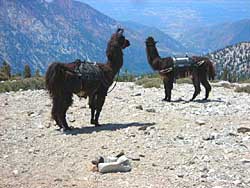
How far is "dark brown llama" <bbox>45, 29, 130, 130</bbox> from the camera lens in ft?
48.5

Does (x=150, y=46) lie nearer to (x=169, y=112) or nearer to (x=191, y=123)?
(x=169, y=112)

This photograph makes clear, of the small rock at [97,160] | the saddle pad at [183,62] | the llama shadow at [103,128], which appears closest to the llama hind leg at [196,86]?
the saddle pad at [183,62]

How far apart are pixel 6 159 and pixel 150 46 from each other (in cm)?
974

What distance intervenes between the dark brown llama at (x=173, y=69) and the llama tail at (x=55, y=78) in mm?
6658

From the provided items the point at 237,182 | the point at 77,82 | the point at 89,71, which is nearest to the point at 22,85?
the point at 89,71

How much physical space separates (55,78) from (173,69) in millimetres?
7113

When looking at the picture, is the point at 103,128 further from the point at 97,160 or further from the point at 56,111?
the point at 97,160

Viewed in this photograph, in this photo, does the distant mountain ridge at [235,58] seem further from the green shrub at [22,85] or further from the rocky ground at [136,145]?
the rocky ground at [136,145]

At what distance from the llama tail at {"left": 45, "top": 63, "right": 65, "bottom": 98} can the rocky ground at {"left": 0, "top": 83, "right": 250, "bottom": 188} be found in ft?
3.87

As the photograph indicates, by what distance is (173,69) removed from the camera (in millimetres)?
20750

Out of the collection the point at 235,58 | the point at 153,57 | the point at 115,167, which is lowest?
the point at 115,167

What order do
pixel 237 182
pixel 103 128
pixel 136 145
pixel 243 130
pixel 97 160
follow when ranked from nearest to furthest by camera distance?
pixel 237 182 < pixel 97 160 < pixel 136 145 < pixel 243 130 < pixel 103 128

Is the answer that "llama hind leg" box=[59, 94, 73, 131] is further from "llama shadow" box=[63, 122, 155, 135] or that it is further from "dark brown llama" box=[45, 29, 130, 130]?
"llama shadow" box=[63, 122, 155, 135]

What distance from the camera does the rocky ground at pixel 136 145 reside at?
10688 mm
